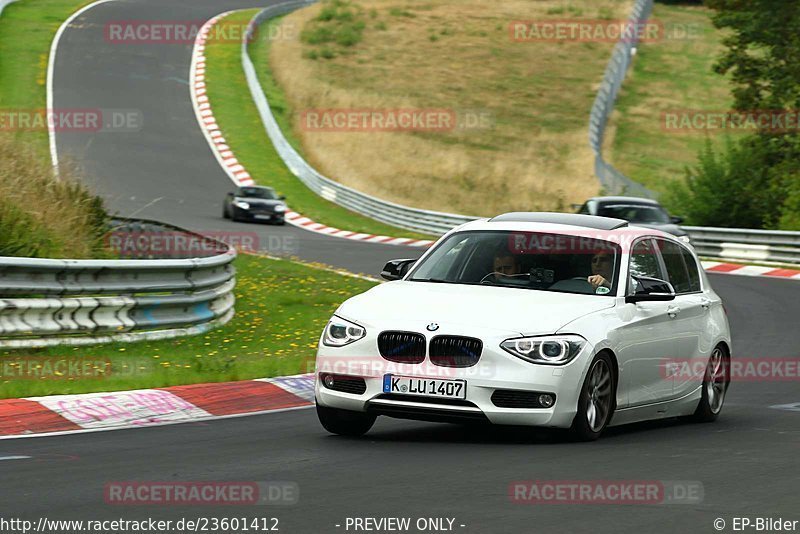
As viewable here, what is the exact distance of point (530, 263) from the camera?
10383 mm

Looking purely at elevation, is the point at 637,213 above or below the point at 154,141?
above

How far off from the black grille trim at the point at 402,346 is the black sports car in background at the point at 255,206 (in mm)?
28337

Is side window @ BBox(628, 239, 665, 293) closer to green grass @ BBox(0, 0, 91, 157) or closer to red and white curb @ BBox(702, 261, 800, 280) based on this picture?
red and white curb @ BBox(702, 261, 800, 280)

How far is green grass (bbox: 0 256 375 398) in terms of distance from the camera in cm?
1223

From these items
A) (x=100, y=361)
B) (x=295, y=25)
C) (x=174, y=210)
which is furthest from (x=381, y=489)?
(x=295, y=25)

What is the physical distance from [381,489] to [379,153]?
44.7 meters

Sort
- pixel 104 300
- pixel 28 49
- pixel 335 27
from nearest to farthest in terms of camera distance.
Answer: pixel 104 300 < pixel 28 49 < pixel 335 27

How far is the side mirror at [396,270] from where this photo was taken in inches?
418

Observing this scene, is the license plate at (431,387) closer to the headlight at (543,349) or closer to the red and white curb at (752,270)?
the headlight at (543,349)

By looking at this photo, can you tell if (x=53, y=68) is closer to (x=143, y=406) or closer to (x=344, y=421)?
(x=143, y=406)

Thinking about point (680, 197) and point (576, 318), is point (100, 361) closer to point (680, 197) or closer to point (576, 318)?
point (576, 318)

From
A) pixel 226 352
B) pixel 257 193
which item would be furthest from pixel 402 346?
pixel 257 193

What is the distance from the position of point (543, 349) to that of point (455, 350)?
0.56 meters

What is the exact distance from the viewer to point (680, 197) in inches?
1511
